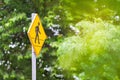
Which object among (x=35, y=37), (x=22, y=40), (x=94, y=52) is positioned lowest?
(x=22, y=40)

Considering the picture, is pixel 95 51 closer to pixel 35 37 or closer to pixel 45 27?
pixel 35 37

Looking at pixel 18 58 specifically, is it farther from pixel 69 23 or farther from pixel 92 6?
pixel 92 6

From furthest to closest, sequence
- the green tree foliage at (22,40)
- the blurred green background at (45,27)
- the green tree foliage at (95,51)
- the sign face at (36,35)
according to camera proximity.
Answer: the green tree foliage at (22,40) < the blurred green background at (45,27) < the green tree foliage at (95,51) < the sign face at (36,35)

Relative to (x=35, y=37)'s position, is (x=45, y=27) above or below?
below

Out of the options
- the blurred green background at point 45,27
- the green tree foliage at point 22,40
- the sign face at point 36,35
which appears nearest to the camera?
the sign face at point 36,35

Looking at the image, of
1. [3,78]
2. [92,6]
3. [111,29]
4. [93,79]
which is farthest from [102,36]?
[3,78]

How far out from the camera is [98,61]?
14.5ft

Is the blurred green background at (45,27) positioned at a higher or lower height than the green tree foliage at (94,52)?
lower

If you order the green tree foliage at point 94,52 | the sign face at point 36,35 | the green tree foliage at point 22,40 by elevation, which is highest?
the sign face at point 36,35

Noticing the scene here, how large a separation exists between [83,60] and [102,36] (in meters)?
0.42

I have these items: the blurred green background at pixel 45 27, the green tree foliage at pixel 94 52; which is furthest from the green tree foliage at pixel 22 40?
the green tree foliage at pixel 94 52

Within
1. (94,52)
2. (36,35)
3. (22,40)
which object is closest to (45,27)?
(22,40)

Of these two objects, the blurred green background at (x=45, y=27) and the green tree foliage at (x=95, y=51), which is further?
the blurred green background at (x=45, y=27)

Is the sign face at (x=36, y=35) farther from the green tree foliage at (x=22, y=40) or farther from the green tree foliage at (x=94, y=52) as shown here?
the green tree foliage at (x=22, y=40)
